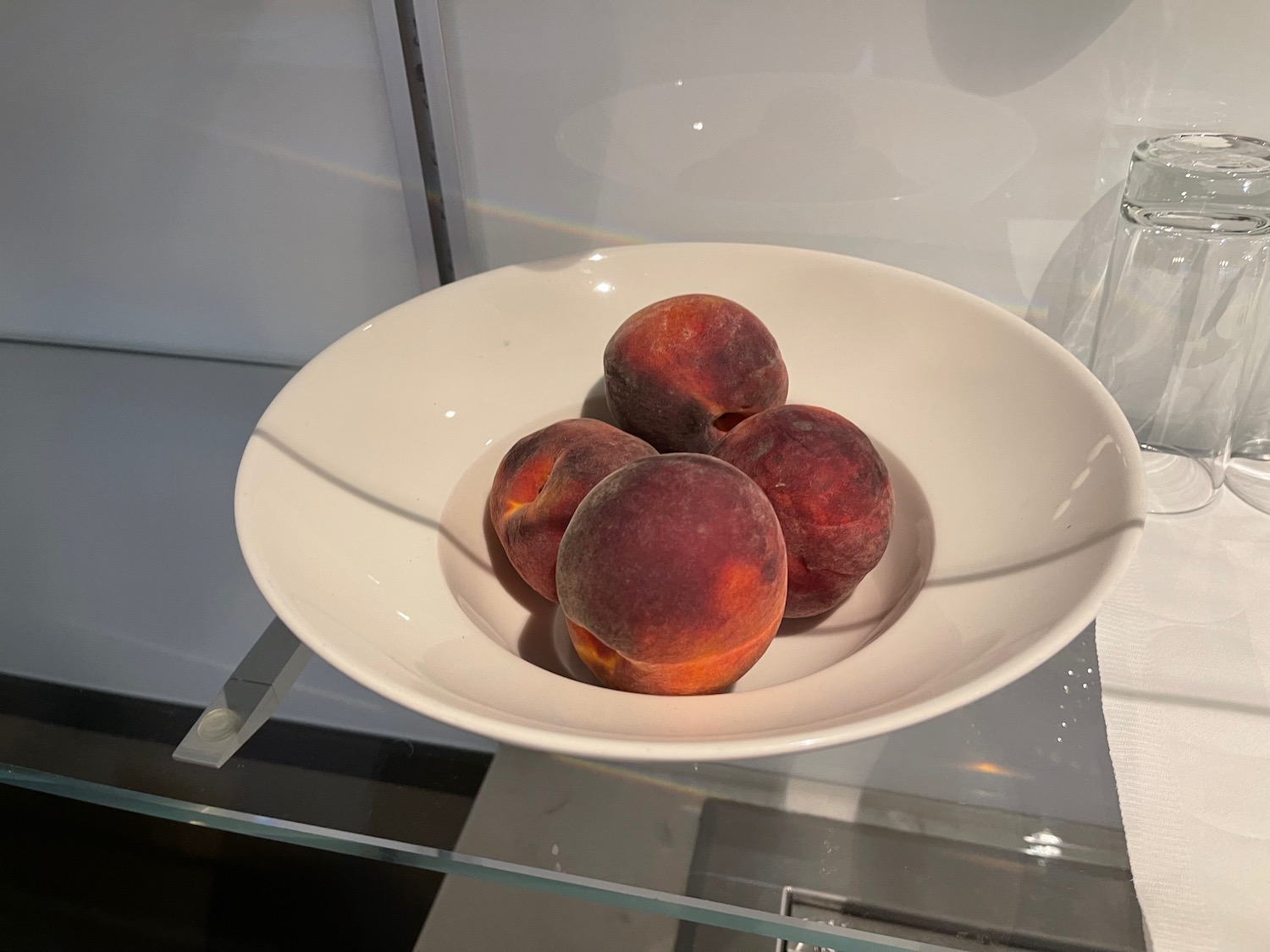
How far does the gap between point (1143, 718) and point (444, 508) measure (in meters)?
0.41

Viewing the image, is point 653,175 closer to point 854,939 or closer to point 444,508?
point 444,508

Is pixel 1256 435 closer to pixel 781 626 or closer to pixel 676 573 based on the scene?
pixel 781 626

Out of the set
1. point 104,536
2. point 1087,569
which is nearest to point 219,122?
point 104,536

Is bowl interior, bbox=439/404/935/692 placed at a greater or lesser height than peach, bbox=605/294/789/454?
lesser

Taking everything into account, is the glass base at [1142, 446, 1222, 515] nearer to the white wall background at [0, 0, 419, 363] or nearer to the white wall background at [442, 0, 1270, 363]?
the white wall background at [442, 0, 1270, 363]

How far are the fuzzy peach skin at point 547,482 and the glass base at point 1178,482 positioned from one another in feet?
1.27

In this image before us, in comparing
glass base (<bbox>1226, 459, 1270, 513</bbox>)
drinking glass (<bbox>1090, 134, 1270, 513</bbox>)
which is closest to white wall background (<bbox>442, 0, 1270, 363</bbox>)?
drinking glass (<bbox>1090, 134, 1270, 513</bbox>)

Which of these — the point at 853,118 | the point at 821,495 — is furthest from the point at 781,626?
the point at 853,118

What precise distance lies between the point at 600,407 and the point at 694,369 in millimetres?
104

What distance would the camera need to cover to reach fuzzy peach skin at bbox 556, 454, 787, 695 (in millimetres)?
379

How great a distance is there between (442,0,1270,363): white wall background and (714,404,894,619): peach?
0.83ft

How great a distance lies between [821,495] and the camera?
44 centimetres

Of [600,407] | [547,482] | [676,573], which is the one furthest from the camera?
[600,407]

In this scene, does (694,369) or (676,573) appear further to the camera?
(694,369)
